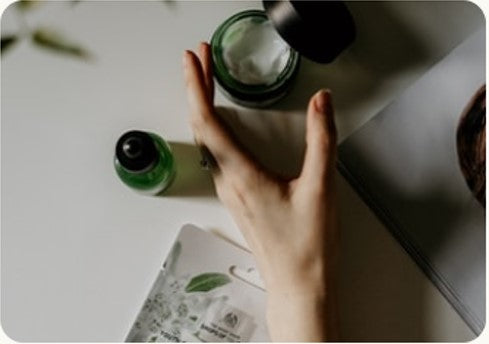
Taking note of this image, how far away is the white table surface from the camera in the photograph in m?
0.78

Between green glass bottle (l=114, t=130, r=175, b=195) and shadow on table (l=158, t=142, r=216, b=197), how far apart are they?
0.04 feet

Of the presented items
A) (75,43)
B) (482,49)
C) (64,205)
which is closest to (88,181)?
(64,205)

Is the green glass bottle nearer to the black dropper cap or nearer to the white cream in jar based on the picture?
the black dropper cap

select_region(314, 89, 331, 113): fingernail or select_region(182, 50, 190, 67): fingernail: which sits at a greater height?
select_region(182, 50, 190, 67): fingernail

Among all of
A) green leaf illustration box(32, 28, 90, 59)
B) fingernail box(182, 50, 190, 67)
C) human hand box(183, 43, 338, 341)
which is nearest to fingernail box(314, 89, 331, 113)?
human hand box(183, 43, 338, 341)

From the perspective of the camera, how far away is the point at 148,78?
31.6 inches

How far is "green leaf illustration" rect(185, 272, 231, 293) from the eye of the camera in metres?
0.78

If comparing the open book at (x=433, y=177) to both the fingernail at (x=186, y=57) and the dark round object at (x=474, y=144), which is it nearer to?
the dark round object at (x=474, y=144)

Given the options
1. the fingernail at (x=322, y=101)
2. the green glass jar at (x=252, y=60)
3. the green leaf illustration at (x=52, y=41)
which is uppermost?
the green leaf illustration at (x=52, y=41)

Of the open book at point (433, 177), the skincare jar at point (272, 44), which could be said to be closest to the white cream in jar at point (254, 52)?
the skincare jar at point (272, 44)

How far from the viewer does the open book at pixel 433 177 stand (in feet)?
2.52

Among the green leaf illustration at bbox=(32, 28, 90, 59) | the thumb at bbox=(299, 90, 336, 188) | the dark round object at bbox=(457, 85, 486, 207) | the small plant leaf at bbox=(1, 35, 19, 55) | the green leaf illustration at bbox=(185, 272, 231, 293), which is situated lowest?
the green leaf illustration at bbox=(185, 272, 231, 293)

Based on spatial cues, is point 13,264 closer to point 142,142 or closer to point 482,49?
point 142,142

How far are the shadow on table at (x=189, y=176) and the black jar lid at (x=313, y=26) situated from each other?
0.15m
